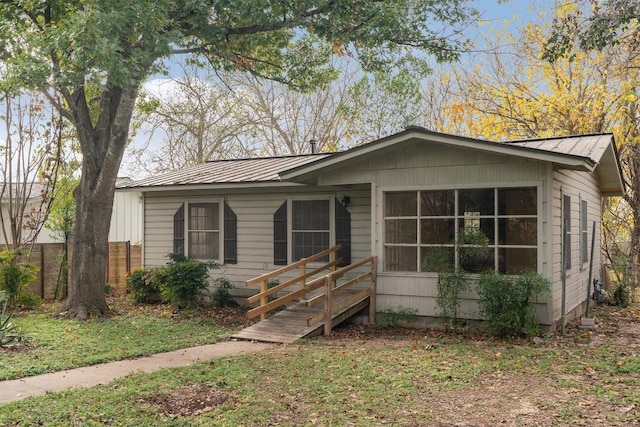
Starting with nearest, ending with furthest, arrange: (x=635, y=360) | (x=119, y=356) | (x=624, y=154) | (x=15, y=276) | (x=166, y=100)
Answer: (x=635, y=360)
(x=119, y=356)
(x=15, y=276)
(x=624, y=154)
(x=166, y=100)

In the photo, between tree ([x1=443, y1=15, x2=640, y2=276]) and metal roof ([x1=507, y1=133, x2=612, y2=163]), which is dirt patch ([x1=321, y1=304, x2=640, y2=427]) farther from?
tree ([x1=443, y1=15, x2=640, y2=276])

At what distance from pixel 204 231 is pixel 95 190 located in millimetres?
2739

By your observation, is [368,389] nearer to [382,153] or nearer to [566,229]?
[382,153]

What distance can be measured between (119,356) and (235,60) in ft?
23.8

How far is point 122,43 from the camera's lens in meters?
9.94

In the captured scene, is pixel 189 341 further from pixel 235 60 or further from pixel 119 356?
pixel 235 60

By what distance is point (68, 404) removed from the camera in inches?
210

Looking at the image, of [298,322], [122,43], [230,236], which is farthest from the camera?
[230,236]

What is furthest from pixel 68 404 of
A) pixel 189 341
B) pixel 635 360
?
pixel 635 360

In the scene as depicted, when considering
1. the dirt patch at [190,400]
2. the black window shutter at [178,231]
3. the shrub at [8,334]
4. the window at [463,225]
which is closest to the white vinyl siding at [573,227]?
the window at [463,225]

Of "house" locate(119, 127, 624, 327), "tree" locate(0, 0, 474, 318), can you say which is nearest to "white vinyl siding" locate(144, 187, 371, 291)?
"house" locate(119, 127, 624, 327)

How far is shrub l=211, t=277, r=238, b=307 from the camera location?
12.0 meters

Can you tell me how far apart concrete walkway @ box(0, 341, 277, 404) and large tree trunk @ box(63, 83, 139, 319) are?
12.2 ft

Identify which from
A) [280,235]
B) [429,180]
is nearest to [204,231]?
[280,235]
